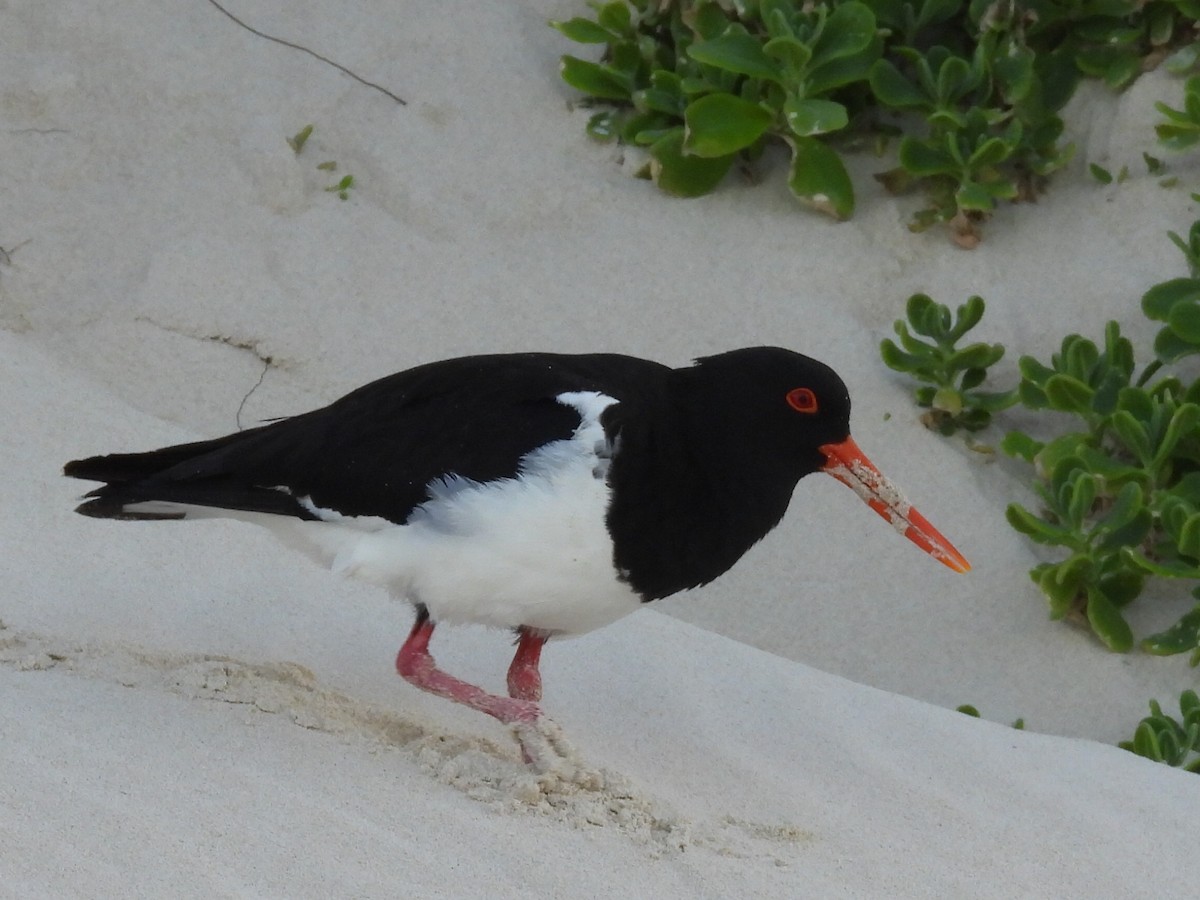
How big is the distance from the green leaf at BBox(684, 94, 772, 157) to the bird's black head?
2682 mm

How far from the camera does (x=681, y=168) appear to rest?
696 cm

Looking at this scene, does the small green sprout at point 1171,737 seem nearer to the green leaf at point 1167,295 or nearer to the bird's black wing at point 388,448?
the green leaf at point 1167,295

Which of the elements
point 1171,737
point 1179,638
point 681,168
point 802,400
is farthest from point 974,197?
point 802,400

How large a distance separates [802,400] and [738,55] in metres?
2.80

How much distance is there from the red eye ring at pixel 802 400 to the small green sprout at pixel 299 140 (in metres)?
3.71

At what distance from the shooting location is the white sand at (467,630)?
3.28 m

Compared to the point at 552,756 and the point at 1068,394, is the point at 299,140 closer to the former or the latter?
the point at 1068,394

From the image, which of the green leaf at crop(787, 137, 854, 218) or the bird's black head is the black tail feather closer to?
the bird's black head

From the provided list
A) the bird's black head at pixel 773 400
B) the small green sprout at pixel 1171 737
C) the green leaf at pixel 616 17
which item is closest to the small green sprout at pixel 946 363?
the small green sprout at pixel 1171 737

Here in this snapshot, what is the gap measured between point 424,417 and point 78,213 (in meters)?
3.53

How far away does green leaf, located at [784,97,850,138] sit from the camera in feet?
21.0

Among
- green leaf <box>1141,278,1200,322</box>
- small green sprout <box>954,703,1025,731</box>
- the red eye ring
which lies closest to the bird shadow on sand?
the red eye ring

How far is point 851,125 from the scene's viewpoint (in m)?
7.07

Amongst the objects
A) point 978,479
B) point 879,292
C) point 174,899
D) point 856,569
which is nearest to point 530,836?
point 174,899
